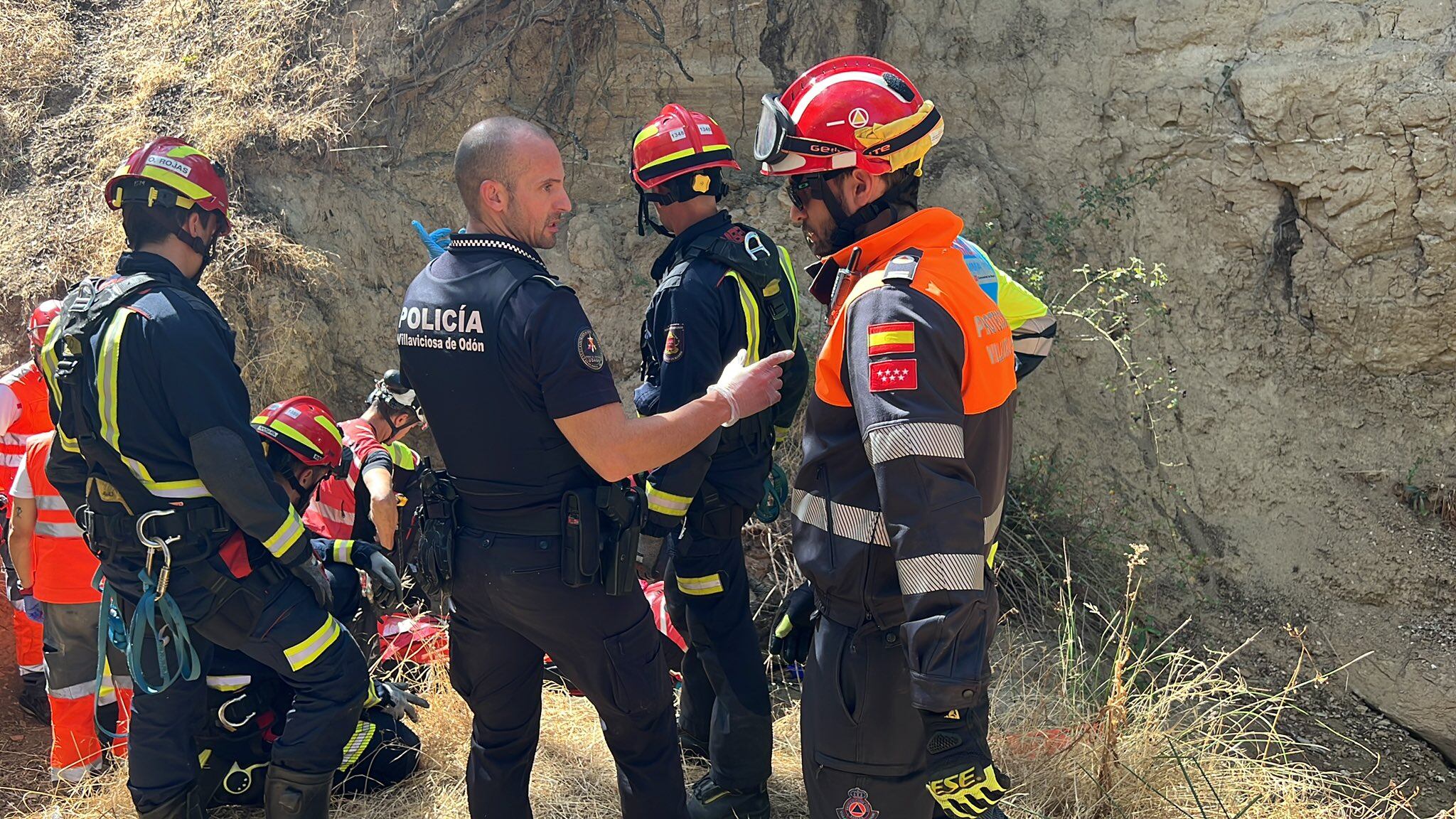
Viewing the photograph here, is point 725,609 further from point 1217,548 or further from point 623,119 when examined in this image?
point 623,119

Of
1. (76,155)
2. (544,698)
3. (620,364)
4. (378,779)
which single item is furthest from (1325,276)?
(76,155)

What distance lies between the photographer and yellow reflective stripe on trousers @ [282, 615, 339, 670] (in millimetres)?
3566

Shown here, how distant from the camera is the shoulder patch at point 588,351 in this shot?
2.91 metres

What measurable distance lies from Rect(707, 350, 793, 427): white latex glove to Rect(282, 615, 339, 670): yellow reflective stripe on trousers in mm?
1707

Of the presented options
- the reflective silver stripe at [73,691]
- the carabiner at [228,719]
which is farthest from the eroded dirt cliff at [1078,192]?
the carabiner at [228,719]

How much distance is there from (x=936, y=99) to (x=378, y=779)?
5394mm

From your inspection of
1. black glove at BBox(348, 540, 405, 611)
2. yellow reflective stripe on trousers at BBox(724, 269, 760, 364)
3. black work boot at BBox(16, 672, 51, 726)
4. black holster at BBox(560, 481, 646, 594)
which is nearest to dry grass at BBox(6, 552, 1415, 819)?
black glove at BBox(348, 540, 405, 611)

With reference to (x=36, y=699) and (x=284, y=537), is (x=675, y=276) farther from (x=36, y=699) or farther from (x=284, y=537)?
(x=36, y=699)

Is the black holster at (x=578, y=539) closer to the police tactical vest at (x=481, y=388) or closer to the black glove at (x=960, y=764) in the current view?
the police tactical vest at (x=481, y=388)

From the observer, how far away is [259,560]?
11.9ft

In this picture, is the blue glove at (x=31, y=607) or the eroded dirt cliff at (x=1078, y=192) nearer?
the blue glove at (x=31, y=607)

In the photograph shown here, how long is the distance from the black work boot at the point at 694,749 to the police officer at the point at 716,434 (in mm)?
413

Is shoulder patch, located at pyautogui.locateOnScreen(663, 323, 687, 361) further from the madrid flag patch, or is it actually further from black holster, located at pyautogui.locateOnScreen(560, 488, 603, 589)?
the madrid flag patch

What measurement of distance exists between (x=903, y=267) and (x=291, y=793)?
2792 mm
